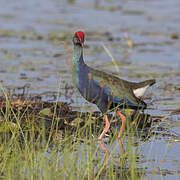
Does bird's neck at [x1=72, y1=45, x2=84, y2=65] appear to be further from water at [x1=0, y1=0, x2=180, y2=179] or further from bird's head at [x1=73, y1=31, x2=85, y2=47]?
water at [x1=0, y1=0, x2=180, y2=179]

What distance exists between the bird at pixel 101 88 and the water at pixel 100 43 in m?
0.26

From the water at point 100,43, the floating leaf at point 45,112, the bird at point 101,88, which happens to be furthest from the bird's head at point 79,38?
the floating leaf at point 45,112

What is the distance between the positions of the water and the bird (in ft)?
0.85

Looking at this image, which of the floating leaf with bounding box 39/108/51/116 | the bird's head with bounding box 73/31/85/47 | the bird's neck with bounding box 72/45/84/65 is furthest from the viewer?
the floating leaf with bounding box 39/108/51/116

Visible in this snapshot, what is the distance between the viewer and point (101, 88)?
686 centimetres

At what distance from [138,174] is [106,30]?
32.4ft

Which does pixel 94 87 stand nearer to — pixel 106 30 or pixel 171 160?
pixel 171 160

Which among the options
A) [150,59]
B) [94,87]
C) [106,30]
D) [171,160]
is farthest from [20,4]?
[171,160]

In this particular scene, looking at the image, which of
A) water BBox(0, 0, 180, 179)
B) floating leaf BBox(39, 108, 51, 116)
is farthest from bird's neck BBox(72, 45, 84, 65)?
floating leaf BBox(39, 108, 51, 116)

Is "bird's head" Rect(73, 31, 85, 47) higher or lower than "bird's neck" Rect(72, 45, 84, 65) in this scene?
higher

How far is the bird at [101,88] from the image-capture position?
266 inches

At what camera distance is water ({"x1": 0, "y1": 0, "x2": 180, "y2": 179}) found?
924 cm

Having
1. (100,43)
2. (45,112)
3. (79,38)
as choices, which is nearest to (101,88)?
(79,38)

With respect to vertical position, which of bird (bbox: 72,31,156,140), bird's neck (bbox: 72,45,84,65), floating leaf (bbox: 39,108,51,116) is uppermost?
bird's neck (bbox: 72,45,84,65)
